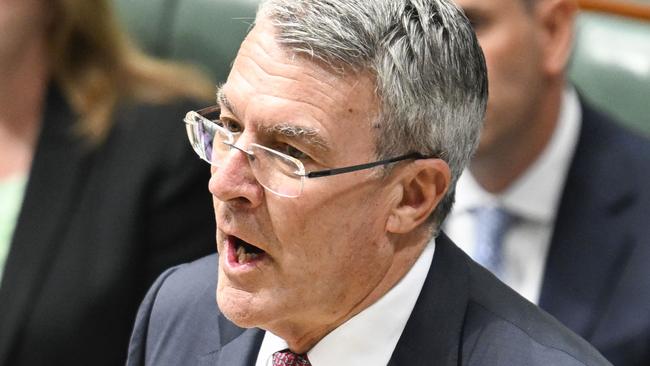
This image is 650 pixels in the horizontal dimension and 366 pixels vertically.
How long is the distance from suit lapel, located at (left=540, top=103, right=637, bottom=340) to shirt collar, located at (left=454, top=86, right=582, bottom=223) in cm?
2

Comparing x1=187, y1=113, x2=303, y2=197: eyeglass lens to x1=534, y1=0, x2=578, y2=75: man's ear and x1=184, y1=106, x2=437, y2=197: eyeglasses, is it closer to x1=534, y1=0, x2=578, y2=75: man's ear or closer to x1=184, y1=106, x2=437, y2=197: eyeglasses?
x1=184, y1=106, x2=437, y2=197: eyeglasses

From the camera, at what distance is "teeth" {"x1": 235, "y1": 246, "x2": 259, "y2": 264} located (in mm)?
1102

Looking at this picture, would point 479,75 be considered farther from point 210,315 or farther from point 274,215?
point 210,315

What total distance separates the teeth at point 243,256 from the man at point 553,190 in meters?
0.59

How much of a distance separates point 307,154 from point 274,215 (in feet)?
0.20

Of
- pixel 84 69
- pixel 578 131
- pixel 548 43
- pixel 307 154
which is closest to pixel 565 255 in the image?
pixel 578 131

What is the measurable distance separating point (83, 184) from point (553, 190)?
0.69 metres

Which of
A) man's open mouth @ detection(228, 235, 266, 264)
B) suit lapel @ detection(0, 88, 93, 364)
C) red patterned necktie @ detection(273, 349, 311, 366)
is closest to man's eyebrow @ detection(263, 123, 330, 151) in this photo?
man's open mouth @ detection(228, 235, 266, 264)

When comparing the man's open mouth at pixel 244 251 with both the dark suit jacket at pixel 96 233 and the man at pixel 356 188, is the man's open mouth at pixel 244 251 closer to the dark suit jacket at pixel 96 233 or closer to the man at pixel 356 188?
the man at pixel 356 188

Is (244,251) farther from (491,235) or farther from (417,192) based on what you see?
(491,235)

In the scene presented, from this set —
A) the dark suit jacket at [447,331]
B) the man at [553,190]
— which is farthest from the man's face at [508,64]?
the dark suit jacket at [447,331]

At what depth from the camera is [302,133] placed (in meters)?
1.05

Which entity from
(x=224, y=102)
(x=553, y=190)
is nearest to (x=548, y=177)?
(x=553, y=190)

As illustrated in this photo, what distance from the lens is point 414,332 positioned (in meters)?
1.12
